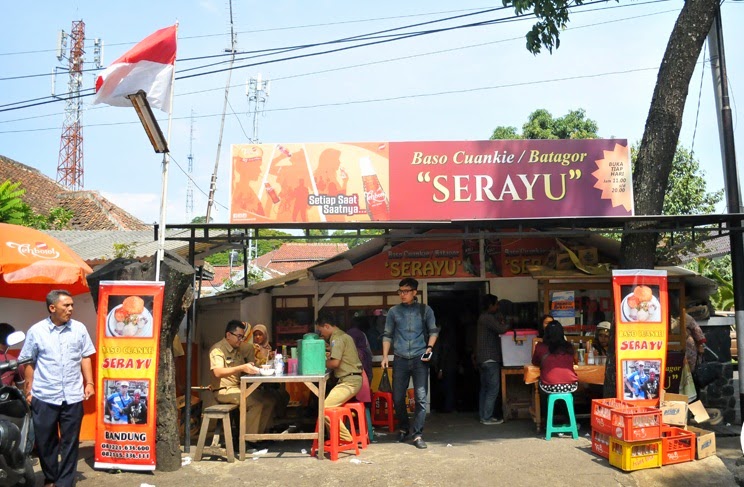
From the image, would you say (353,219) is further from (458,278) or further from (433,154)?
(458,278)

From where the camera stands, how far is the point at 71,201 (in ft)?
71.3

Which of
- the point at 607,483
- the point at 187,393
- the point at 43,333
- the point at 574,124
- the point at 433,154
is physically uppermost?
the point at 574,124

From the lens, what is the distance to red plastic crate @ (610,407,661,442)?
258 inches

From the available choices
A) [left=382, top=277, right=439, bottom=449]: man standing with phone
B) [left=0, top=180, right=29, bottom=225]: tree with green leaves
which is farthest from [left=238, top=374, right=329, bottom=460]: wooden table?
[left=0, top=180, right=29, bottom=225]: tree with green leaves

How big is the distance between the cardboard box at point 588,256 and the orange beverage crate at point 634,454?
389 cm

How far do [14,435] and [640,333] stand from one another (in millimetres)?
6489

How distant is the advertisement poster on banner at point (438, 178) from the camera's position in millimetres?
8523

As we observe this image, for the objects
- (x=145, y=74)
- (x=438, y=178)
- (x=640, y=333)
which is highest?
(x=145, y=74)

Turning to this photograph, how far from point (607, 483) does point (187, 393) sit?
4724 millimetres

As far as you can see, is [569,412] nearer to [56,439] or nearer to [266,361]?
[266,361]

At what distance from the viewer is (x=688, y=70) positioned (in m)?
7.92

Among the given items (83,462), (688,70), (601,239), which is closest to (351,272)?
(601,239)

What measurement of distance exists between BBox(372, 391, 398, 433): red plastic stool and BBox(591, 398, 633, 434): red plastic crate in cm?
283

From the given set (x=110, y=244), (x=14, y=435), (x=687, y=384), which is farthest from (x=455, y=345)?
(x=14, y=435)
